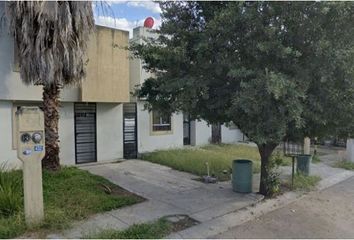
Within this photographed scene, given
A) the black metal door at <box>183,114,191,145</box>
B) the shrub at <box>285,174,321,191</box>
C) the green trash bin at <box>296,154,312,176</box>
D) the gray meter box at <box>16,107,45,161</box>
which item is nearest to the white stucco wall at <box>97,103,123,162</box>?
the black metal door at <box>183,114,191,145</box>

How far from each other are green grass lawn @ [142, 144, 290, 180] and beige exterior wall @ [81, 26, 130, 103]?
2.76m

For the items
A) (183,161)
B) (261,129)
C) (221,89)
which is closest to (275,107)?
(261,129)

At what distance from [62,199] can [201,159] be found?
21.1 ft

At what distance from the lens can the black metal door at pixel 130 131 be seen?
44.2 ft

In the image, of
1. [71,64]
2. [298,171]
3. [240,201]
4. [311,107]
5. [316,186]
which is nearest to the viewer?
[311,107]

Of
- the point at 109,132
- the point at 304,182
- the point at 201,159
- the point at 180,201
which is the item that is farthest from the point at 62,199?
the point at 304,182

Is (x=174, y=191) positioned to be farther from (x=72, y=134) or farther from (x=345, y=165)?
(x=345, y=165)

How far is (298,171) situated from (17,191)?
827 cm

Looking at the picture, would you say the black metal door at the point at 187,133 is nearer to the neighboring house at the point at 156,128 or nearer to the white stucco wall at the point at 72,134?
the neighboring house at the point at 156,128

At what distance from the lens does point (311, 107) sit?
6.19m

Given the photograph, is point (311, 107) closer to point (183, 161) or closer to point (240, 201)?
point (240, 201)

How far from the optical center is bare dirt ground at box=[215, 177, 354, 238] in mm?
5965

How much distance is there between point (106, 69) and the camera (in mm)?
11539

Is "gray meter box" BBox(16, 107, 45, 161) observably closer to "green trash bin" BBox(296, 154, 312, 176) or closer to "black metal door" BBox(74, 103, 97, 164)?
"black metal door" BBox(74, 103, 97, 164)
